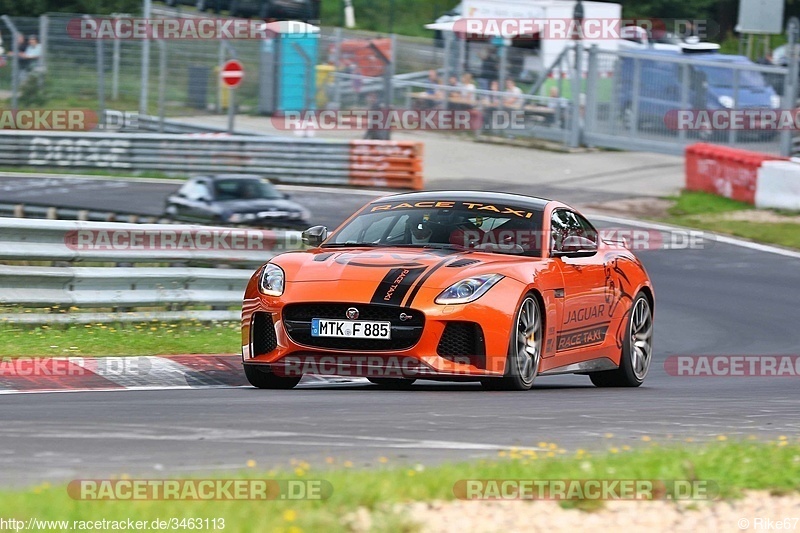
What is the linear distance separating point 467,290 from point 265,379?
1.47 meters

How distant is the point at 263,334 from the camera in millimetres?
8492

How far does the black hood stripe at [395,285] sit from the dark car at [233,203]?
1215cm

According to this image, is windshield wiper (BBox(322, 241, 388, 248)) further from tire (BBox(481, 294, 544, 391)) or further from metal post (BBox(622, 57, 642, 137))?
metal post (BBox(622, 57, 642, 137))

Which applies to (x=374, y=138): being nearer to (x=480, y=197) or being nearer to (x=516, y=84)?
(x=516, y=84)

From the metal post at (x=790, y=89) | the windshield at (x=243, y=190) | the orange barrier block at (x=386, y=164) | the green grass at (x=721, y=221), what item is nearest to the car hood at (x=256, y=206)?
the windshield at (x=243, y=190)

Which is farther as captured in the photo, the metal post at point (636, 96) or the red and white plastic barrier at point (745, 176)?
the metal post at point (636, 96)

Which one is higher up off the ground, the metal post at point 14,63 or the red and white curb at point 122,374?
the metal post at point 14,63

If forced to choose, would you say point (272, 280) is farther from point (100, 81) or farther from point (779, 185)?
point (100, 81)

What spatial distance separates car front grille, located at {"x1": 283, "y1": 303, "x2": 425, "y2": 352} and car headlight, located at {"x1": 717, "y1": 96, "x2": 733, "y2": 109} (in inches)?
861

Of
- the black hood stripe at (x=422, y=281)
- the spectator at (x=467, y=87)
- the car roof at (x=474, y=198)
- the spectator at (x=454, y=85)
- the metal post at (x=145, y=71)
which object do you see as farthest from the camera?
the spectator at (x=454, y=85)

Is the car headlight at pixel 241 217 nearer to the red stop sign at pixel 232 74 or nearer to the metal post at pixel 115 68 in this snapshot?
the red stop sign at pixel 232 74

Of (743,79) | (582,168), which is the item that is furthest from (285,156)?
(743,79)

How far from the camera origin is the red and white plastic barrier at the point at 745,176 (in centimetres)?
2309

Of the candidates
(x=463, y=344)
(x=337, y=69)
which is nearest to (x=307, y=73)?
(x=337, y=69)
